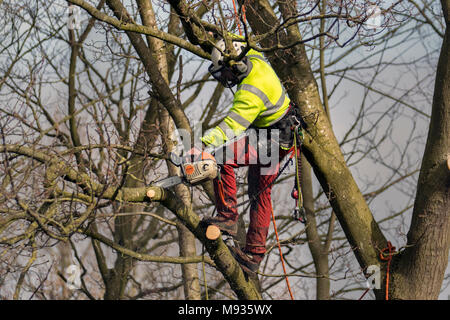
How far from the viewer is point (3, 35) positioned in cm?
928

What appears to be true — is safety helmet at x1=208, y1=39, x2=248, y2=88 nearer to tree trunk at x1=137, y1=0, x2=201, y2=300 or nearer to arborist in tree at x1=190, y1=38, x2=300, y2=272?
arborist in tree at x1=190, y1=38, x2=300, y2=272

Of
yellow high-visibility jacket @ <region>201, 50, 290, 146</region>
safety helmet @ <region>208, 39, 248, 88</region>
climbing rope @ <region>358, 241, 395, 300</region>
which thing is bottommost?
climbing rope @ <region>358, 241, 395, 300</region>

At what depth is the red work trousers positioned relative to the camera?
486 centimetres

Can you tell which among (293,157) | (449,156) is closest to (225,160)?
(293,157)

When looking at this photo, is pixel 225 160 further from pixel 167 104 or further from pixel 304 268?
pixel 304 268

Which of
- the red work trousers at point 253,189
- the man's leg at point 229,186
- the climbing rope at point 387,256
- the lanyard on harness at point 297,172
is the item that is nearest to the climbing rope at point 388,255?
the climbing rope at point 387,256

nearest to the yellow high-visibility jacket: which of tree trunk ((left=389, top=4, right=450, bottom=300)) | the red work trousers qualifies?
the red work trousers

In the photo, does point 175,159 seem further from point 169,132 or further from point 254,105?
point 169,132

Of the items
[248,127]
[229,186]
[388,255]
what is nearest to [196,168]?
[229,186]

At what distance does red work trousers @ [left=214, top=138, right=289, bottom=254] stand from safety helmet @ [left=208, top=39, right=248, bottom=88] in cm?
49

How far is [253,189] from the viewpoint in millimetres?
5301

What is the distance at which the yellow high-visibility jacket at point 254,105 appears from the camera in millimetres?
4391

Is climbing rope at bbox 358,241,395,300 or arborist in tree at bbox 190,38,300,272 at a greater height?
arborist in tree at bbox 190,38,300,272

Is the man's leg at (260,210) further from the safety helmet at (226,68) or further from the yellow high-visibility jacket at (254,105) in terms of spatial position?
the safety helmet at (226,68)
